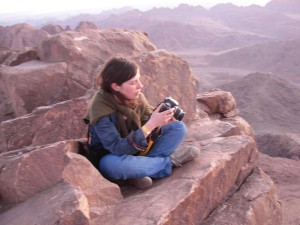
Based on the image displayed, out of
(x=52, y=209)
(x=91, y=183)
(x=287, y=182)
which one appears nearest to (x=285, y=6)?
(x=287, y=182)

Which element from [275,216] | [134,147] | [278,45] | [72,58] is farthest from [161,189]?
[278,45]

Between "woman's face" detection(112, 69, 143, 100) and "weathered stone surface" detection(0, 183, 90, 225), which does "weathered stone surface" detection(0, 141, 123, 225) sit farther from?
"woman's face" detection(112, 69, 143, 100)

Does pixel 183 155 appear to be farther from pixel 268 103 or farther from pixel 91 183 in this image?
pixel 268 103

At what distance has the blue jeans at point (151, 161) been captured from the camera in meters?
3.14

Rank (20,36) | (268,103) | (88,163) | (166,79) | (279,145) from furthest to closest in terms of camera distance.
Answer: (20,36)
(268,103)
(279,145)
(166,79)
(88,163)

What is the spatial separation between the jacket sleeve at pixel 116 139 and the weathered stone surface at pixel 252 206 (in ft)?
2.69

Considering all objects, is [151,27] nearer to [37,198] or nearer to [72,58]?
[72,58]

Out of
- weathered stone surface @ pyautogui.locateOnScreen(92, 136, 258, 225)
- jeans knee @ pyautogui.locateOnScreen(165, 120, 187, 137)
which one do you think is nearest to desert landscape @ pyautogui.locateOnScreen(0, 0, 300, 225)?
weathered stone surface @ pyautogui.locateOnScreen(92, 136, 258, 225)

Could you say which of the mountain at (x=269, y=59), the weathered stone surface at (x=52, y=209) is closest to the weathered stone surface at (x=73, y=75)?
the weathered stone surface at (x=52, y=209)

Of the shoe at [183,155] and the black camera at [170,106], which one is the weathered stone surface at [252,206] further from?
the black camera at [170,106]

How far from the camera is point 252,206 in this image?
11.1 feet

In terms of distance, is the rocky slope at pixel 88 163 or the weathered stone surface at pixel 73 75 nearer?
the rocky slope at pixel 88 163

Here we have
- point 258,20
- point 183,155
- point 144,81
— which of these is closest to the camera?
point 183,155

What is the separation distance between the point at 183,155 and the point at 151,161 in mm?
350
